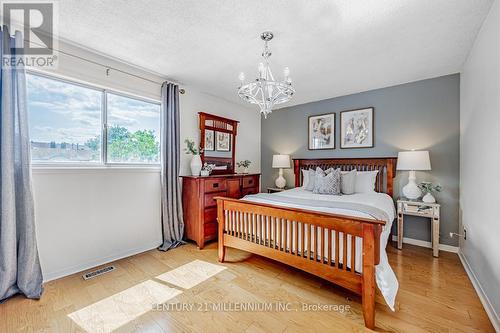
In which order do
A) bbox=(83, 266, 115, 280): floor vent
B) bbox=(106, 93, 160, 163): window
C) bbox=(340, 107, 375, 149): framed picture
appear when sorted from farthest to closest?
Answer: bbox=(340, 107, 375, 149): framed picture → bbox=(106, 93, 160, 163): window → bbox=(83, 266, 115, 280): floor vent

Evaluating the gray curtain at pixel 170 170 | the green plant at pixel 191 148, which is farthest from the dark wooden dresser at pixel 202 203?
the green plant at pixel 191 148

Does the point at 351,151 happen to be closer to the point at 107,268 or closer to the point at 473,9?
the point at 473,9

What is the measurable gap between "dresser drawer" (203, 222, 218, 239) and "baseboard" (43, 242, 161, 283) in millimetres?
726

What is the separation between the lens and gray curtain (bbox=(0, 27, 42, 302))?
1.84 metres

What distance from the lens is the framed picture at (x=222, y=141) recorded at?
3966mm

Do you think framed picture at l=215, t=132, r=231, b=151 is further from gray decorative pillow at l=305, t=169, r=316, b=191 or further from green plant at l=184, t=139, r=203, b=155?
gray decorative pillow at l=305, t=169, r=316, b=191

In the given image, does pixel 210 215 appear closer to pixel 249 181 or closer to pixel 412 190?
pixel 249 181

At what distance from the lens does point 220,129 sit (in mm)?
4012

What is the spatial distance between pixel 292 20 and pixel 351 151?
8.66 feet

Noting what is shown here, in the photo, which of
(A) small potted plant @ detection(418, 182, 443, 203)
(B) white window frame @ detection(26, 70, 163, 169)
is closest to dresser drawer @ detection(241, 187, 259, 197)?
(B) white window frame @ detection(26, 70, 163, 169)

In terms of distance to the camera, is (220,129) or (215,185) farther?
(220,129)

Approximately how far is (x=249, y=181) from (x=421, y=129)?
2.79 metres

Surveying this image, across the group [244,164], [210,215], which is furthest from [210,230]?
[244,164]

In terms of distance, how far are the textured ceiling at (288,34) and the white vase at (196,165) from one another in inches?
48.9
